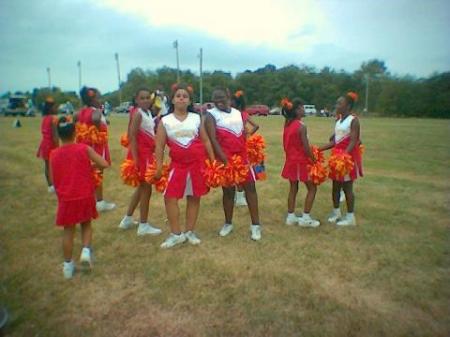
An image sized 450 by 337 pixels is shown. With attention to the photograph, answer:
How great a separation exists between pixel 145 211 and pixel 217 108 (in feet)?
6.02

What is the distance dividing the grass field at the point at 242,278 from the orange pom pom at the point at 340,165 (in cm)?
83

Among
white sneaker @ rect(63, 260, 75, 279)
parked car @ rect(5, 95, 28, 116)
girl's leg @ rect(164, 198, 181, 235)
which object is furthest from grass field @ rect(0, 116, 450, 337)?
parked car @ rect(5, 95, 28, 116)

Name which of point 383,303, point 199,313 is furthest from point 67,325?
point 383,303

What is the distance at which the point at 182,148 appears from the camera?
204 inches

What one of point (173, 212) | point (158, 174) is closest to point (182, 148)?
point (158, 174)

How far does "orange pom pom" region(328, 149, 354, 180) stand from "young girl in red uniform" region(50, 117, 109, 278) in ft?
10.6

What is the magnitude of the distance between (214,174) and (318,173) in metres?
1.71

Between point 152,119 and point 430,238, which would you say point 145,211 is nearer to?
point 152,119

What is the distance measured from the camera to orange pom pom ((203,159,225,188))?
5.13m

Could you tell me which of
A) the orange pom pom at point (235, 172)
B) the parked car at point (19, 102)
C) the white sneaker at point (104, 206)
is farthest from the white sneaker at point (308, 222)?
the parked car at point (19, 102)

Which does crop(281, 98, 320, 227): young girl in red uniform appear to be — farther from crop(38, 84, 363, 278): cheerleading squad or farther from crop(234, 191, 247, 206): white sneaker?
crop(234, 191, 247, 206): white sneaker

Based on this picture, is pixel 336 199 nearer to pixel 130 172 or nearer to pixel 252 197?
pixel 252 197

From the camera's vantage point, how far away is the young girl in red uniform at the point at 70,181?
4.39m

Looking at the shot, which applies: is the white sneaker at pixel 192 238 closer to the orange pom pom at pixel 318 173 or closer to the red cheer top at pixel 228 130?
the red cheer top at pixel 228 130
